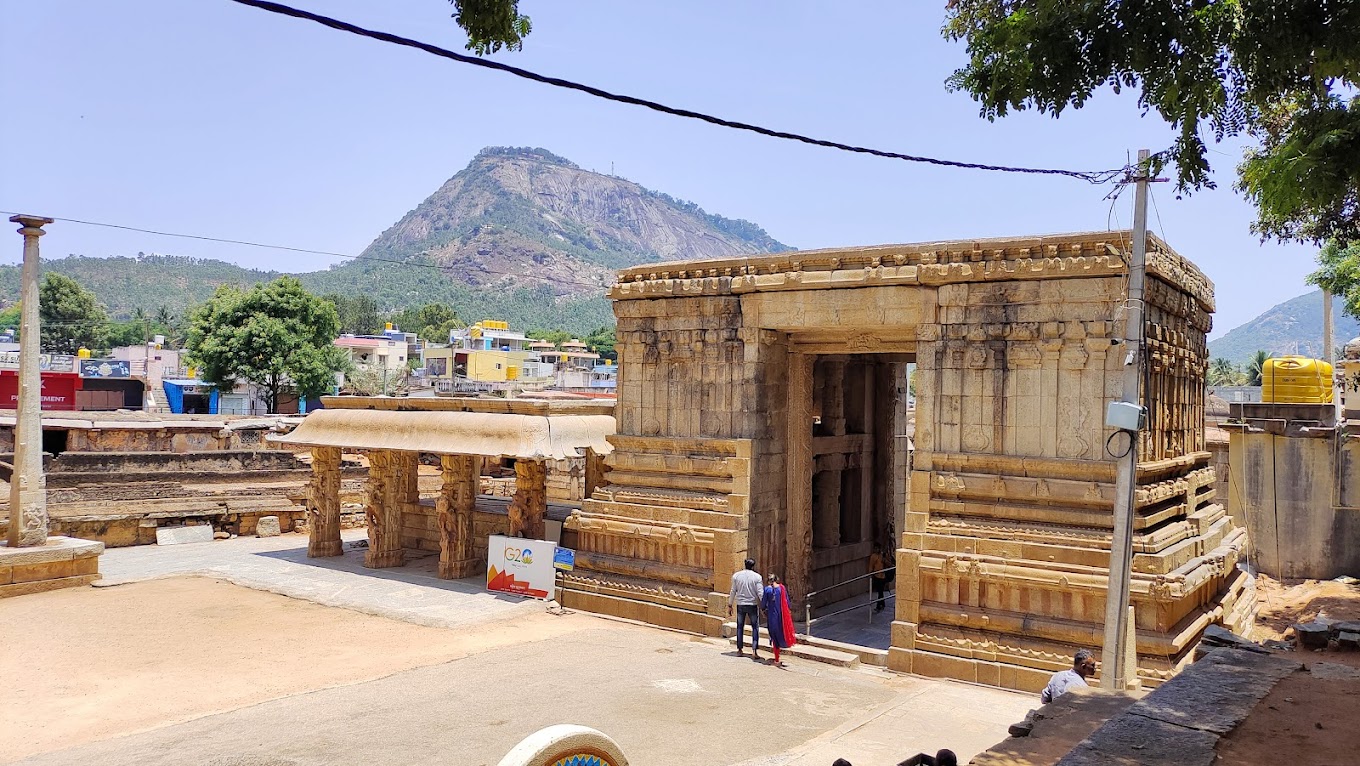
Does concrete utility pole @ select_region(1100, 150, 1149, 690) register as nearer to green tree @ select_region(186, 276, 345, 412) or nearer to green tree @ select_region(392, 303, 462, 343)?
green tree @ select_region(186, 276, 345, 412)

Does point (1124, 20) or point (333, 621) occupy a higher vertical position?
point (1124, 20)

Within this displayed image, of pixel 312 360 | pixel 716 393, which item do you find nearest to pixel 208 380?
pixel 312 360

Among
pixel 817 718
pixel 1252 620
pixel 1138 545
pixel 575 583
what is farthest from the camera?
pixel 575 583

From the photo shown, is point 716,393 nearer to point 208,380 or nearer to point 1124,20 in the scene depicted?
point 1124,20

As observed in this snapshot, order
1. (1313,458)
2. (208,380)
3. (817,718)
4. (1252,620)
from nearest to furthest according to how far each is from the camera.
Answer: (817,718) < (1252,620) < (1313,458) < (208,380)

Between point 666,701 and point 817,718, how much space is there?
1811mm

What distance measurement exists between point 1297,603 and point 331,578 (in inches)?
754

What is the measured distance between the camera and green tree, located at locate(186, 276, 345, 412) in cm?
4338

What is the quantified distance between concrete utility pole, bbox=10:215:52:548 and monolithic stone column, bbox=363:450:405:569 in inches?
237

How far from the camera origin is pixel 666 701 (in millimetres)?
10867

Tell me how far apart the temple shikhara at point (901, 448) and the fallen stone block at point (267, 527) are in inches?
302

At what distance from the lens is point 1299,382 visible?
20.8 meters

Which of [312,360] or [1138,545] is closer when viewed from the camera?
[1138,545]

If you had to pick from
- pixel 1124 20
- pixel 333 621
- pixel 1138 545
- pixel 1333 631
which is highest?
pixel 1124 20
